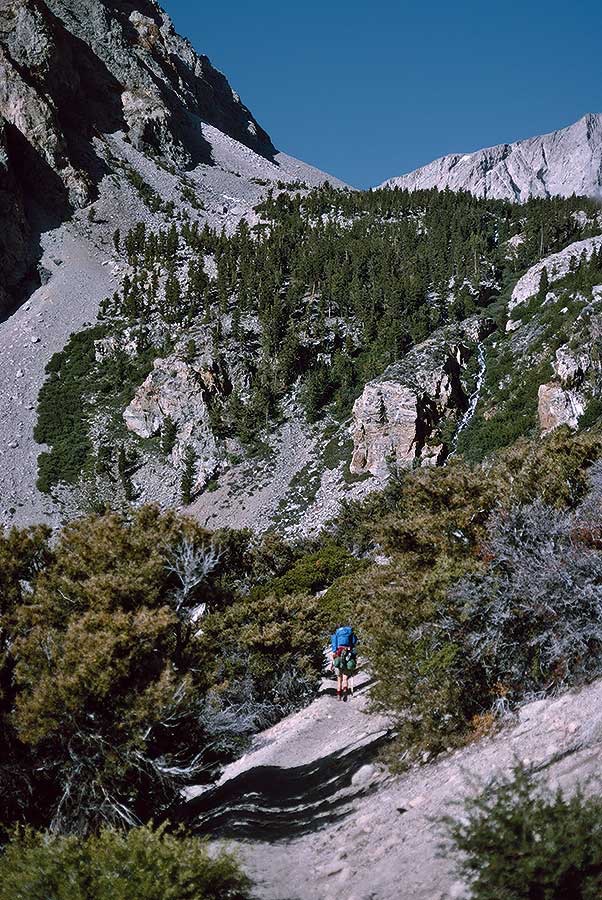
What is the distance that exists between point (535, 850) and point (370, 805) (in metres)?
4.75

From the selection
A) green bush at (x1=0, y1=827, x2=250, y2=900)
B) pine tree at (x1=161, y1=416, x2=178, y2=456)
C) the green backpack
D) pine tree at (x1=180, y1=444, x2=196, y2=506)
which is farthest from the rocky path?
pine tree at (x1=161, y1=416, x2=178, y2=456)

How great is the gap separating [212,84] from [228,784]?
544 feet

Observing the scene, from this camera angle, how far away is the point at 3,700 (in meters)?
8.70

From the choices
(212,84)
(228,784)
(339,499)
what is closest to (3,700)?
(228,784)

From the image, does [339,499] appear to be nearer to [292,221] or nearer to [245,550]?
[245,550]

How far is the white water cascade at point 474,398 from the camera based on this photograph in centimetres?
4744

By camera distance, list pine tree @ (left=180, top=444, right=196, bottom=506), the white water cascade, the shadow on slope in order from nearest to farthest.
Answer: the shadow on slope → the white water cascade → pine tree @ (left=180, top=444, right=196, bottom=506)

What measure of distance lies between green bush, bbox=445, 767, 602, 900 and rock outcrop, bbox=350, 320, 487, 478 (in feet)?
132

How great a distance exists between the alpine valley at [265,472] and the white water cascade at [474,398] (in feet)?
1.00

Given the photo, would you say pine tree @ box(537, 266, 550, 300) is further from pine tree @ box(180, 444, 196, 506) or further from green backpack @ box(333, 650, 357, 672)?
green backpack @ box(333, 650, 357, 672)

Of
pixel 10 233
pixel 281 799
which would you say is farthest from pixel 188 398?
pixel 281 799

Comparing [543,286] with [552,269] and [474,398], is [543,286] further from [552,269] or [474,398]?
[474,398]

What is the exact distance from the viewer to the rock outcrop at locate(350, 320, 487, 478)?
4672cm

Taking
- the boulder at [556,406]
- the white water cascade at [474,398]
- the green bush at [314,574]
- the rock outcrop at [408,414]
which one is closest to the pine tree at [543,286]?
the white water cascade at [474,398]
